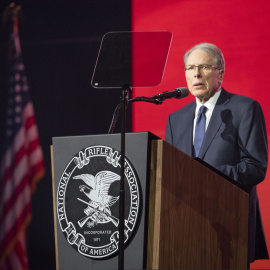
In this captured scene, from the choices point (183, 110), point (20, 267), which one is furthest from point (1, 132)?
point (183, 110)

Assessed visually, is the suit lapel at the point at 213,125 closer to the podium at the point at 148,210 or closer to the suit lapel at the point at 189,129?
the suit lapel at the point at 189,129

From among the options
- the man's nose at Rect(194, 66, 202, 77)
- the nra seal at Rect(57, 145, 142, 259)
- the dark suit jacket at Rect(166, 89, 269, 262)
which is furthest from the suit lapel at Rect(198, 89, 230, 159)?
the nra seal at Rect(57, 145, 142, 259)

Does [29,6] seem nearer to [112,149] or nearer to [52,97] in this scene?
[52,97]

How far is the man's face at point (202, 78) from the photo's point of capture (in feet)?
9.09

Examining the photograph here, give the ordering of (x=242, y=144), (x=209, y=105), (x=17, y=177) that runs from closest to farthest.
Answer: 1. (x=242, y=144)
2. (x=209, y=105)
3. (x=17, y=177)

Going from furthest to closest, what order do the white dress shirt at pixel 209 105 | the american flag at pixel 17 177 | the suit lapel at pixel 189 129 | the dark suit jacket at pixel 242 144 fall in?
the american flag at pixel 17 177, the white dress shirt at pixel 209 105, the suit lapel at pixel 189 129, the dark suit jacket at pixel 242 144

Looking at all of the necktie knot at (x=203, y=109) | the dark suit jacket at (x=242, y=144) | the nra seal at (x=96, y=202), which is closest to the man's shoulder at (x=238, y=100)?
the dark suit jacket at (x=242, y=144)

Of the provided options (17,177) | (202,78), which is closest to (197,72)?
(202,78)

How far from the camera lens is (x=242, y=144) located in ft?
8.29

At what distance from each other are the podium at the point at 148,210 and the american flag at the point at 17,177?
1270 millimetres

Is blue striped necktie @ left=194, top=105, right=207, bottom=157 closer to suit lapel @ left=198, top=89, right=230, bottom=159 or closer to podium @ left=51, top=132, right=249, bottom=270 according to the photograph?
suit lapel @ left=198, top=89, right=230, bottom=159

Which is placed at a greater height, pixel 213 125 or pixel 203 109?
pixel 203 109

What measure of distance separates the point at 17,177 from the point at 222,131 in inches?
51.4

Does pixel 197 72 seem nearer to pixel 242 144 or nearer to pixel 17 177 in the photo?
pixel 242 144
